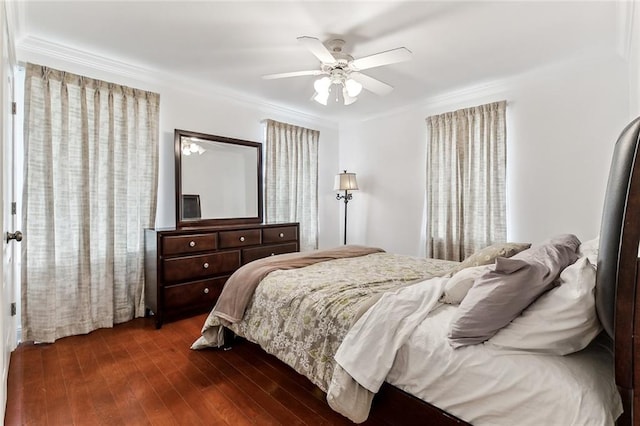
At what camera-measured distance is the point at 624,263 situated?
0.88 m

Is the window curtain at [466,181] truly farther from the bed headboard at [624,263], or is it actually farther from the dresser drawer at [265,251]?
the bed headboard at [624,263]

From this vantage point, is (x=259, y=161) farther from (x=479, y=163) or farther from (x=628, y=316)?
(x=628, y=316)

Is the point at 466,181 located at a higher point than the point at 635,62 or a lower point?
lower

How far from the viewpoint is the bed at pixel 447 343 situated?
94cm

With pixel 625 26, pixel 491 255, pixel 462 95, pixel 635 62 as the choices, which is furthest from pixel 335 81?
pixel 635 62

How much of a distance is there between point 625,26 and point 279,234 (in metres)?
3.59

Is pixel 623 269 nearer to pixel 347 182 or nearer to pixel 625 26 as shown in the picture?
pixel 625 26

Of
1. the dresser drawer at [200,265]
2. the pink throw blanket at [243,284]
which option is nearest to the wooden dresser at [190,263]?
the dresser drawer at [200,265]

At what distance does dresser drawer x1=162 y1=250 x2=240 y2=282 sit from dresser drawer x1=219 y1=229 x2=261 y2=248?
0.31 feet

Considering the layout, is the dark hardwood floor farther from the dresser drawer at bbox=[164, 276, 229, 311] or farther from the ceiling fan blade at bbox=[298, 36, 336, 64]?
the ceiling fan blade at bbox=[298, 36, 336, 64]

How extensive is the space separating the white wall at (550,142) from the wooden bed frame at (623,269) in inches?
101

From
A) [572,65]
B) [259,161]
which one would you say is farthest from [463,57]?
[259,161]

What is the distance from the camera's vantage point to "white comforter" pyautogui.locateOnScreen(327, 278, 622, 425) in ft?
3.48

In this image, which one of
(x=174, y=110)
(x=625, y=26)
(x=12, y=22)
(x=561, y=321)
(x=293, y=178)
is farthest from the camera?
(x=293, y=178)
